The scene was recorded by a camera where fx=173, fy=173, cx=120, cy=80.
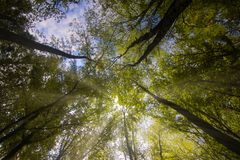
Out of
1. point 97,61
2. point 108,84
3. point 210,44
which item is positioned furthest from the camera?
point 108,84

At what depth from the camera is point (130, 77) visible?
30.1ft

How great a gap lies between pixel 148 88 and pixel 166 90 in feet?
3.12

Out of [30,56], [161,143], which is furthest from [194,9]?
[161,143]

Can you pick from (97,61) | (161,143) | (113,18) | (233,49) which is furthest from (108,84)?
(161,143)

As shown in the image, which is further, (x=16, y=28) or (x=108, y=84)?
(x=108, y=84)

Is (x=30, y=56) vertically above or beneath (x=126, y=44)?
above

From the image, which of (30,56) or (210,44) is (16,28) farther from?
(210,44)

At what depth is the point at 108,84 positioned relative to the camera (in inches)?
393

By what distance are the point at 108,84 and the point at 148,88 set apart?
2369 mm

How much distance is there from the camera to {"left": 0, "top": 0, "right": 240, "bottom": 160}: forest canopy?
20.2 ft

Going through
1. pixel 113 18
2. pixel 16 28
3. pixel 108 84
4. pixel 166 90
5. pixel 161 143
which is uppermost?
pixel 16 28

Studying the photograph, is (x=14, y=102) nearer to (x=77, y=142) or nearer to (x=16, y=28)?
(x=16, y=28)

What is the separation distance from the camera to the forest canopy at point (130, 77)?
6.15 metres

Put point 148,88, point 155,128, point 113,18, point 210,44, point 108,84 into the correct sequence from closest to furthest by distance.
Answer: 1. point 210,44
2. point 113,18
3. point 148,88
4. point 108,84
5. point 155,128
